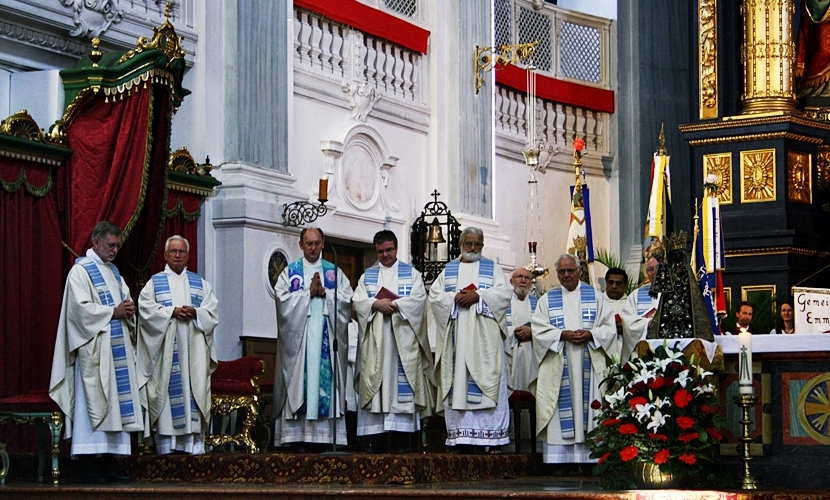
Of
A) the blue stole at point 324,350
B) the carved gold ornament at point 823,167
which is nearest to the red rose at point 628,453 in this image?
the blue stole at point 324,350

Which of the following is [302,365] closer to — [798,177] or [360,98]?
[360,98]

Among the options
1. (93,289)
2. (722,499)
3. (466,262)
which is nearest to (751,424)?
(722,499)

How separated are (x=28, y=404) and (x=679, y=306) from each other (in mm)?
4042

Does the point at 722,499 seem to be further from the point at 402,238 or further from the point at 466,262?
the point at 402,238

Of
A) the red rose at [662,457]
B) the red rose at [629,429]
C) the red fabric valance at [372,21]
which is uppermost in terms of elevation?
the red fabric valance at [372,21]

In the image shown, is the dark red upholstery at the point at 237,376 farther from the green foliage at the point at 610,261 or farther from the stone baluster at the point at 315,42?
the green foliage at the point at 610,261

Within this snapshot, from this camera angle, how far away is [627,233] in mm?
18797

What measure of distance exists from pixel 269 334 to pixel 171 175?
5.85 ft

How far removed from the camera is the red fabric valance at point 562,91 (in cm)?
1792

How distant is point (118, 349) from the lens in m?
9.86

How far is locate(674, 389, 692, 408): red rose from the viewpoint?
8.59 meters

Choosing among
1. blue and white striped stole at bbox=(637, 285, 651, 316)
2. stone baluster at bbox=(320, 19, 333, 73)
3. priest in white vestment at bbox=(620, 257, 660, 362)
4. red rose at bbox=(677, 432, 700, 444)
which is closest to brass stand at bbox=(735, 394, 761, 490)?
red rose at bbox=(677, 432, 700, 444)

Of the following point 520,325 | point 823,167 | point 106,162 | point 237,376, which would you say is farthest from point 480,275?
point 823,167

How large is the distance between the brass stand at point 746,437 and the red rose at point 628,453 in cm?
59
